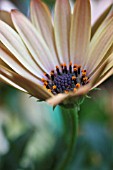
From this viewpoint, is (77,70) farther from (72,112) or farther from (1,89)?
(1,89)

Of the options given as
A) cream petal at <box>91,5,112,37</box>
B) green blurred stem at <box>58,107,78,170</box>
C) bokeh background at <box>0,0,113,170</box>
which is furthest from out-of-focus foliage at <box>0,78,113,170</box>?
cream petal at <box>91,5,112,37</box>

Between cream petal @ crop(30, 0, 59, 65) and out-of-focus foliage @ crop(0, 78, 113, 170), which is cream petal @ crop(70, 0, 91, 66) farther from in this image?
out-of-focus foliage @ crop(0, 78, 113, 170)

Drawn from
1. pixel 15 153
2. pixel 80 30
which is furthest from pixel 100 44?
pixel 15 153

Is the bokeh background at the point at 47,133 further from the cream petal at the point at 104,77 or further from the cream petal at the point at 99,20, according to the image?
the cream petal at the point at 104,77

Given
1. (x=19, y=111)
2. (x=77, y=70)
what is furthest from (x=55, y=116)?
(x=77, y=70)

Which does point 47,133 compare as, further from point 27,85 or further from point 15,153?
point 27,85

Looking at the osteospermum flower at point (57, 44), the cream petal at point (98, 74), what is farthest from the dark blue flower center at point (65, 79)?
the cream petal at point (98, 74)
